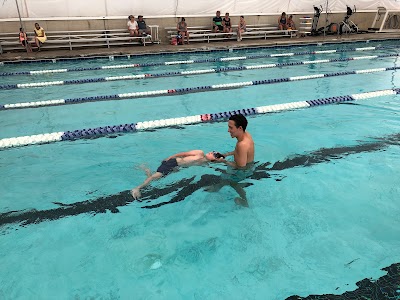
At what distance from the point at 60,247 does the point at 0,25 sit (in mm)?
11166

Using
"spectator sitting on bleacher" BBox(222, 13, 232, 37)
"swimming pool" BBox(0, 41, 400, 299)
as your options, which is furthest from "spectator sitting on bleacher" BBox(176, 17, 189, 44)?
"swimming pool" BBox(0, 41, 400, 299)

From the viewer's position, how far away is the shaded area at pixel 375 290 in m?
2.21

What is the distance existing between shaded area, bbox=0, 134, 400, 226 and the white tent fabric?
10437mm

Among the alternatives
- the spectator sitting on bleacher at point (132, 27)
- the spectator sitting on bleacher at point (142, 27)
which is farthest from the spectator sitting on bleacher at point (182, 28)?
the spectator sitting on bleacher at point (132, 27)

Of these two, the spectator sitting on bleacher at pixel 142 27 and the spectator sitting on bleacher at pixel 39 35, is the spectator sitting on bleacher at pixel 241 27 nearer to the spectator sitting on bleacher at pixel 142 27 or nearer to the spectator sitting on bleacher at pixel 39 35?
the spectator sitting on bleacher at pixel 142 27

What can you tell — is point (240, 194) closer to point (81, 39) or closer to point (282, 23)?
point (81, 39)

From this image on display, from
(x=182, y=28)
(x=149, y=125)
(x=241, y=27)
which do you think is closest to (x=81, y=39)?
(x=182, y=28)

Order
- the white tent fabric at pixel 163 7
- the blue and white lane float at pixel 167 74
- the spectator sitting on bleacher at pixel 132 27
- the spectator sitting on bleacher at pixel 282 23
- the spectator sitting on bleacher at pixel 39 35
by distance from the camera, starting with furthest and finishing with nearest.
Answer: the spectator sitting on bleacher at pixel 282 23 → the spectator sitting on bleacher at pixel 132 27 → the white tent fabric at pixel 163 7 → the spectator sitting on bleacher at pixel 39 35 → the blue and white lane float at pixel 167 74

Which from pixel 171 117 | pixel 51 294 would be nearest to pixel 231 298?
pixel 51 294

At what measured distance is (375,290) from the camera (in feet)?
7.47

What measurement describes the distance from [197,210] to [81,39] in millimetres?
10262

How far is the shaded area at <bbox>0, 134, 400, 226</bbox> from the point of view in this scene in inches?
126

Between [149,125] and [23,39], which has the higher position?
[23,39]

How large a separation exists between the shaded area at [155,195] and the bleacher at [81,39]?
9.48 meters
